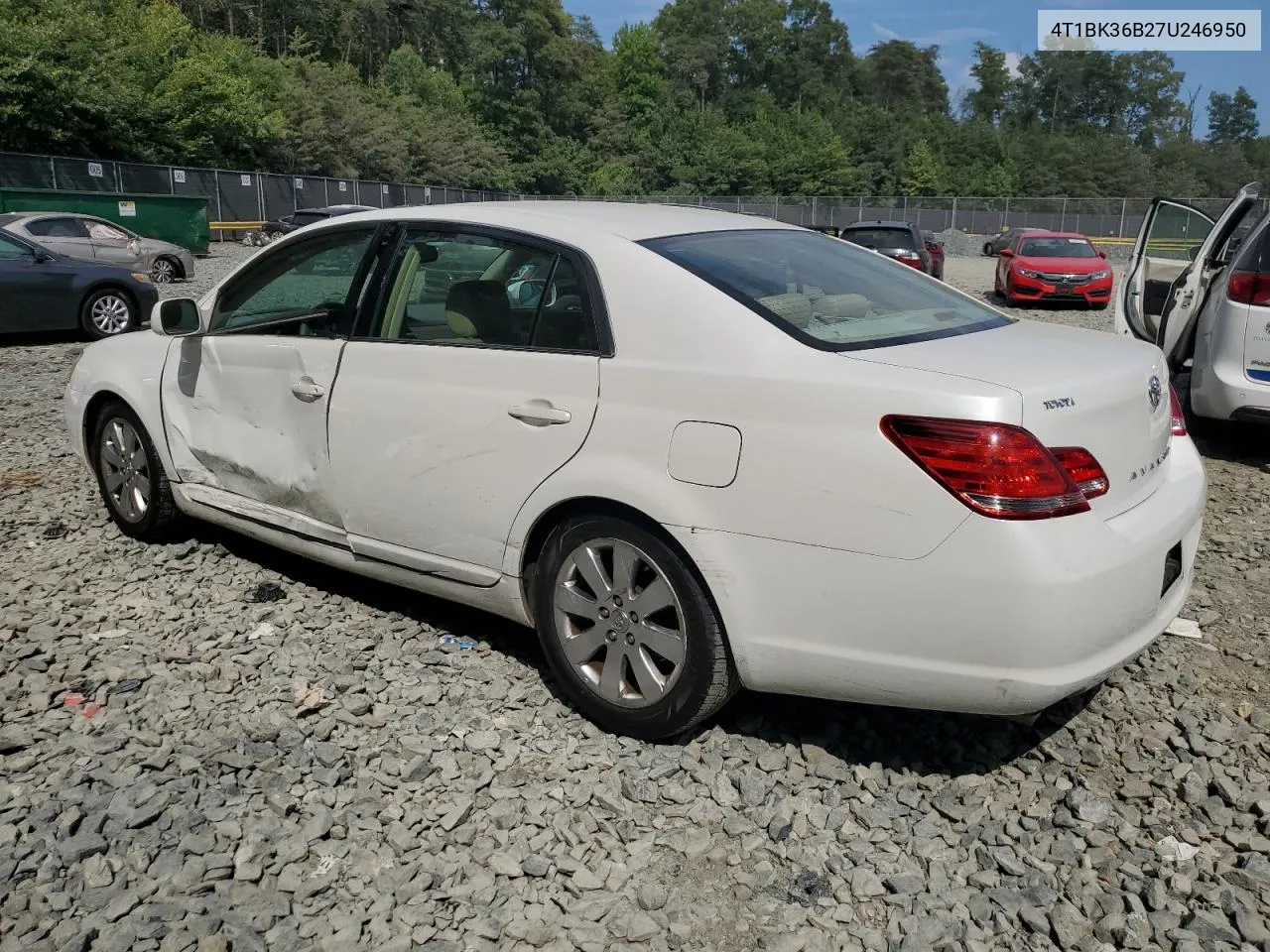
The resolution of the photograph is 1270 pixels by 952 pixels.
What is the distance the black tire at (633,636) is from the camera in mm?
3023

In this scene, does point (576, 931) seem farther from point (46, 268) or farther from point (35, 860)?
point (46, 268)

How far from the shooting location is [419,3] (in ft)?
323

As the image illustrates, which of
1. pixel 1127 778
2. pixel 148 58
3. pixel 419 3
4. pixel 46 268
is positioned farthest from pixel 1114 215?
pixel 419 3

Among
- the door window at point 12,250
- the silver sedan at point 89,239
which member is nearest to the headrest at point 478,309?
the door window at point 12,250

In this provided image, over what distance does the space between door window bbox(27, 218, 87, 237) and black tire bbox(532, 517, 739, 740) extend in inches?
641

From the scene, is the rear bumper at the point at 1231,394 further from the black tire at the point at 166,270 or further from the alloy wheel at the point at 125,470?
the black tire at the point at 166,270

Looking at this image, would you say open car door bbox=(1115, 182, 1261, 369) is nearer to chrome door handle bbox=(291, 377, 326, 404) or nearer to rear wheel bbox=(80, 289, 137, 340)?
chrome door handle bbox=(291, 377, 326, 404)

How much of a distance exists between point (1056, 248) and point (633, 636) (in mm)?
18838

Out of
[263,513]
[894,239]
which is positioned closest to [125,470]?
[263,513]

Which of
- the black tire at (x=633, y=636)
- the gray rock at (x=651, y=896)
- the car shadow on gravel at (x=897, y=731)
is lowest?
the gray rock at (x=651, y=896)

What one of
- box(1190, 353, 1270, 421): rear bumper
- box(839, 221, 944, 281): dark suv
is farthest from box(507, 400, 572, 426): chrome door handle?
box(839, 221, 944, 281): dark suv

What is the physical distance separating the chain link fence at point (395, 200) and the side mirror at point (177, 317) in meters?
20.7

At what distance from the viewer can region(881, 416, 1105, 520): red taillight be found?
259 centimetres

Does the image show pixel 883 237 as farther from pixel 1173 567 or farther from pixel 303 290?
pixel 1173 567
